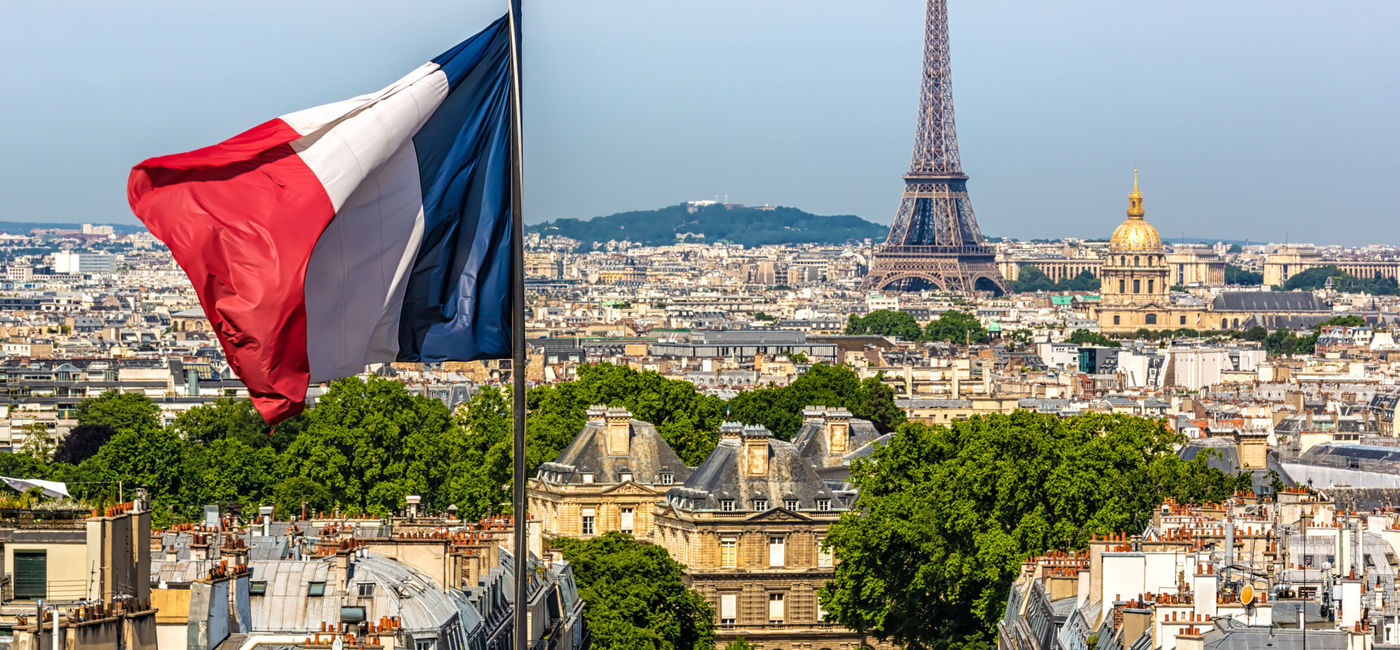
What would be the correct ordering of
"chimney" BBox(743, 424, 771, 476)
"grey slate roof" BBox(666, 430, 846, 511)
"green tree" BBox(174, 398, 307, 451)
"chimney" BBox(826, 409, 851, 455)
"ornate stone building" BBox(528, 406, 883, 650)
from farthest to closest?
1. "green tree" BBox(174, 398, 307, 451)
2. "chimney" BBox(826, 409, 851, 455)
3. "chimney" BBox(743, 424, 771, 476)
4. "grey slate roof" BBox(666, 430, 846, 511)
5. "ornate stone building" BBox(528, 406, 883, 650)

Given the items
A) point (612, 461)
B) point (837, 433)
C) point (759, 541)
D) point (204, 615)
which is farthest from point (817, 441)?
point (204, 615)

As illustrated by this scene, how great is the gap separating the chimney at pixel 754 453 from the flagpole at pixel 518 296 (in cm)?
4418

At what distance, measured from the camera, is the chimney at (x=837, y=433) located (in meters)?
68.4

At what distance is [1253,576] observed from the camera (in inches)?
1081

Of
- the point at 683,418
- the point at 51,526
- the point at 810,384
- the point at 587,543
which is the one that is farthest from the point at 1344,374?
the point at 51,526

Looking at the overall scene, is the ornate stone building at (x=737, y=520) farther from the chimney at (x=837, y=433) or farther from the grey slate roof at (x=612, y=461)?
the chimney at (x=837, y=433)

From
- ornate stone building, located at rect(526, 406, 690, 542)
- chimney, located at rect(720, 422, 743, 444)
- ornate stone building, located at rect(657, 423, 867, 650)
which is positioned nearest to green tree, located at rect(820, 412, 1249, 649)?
ornate stone building, located at rect(657, 423, 867, 650)

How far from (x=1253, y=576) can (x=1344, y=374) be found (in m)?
113

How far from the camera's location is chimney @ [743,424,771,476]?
196 ft

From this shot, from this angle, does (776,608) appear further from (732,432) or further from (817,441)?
(817,441)

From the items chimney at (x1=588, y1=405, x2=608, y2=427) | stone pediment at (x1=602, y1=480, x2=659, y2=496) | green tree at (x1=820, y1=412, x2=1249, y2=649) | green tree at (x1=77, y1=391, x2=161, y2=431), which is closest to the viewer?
green tree at (x1=820, y1=412, x2=1249, y2=649)

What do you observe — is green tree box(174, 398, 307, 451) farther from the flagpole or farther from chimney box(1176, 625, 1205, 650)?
the flagpole

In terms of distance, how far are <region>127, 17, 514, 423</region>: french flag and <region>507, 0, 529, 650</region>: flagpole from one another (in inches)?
7.9

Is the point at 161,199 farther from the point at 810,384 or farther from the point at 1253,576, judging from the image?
the point at 810,384
